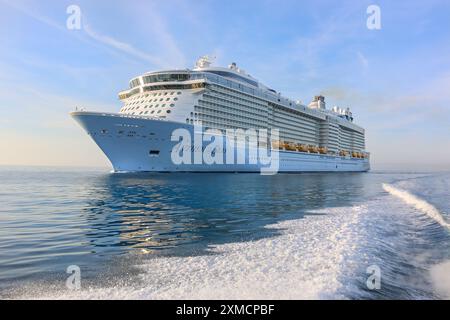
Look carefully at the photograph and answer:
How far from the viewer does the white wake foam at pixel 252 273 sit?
A: 19.4 ft

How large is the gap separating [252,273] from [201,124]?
45.1m

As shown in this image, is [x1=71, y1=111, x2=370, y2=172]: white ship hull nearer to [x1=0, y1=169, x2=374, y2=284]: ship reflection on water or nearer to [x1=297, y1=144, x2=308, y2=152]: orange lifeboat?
[x1=0, y1=169, x2=374, y2=284]: ship reflection on water

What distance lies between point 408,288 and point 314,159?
7887 centimetres

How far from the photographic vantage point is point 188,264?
7672 millimetres

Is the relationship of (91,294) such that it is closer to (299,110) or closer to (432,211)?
(432,211)

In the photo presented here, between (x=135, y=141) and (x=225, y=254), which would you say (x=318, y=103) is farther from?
(x=225, y=254)

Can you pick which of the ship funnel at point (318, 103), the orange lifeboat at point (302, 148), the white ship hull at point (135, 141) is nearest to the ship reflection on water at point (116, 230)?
the white ship hull at point (135, 141)

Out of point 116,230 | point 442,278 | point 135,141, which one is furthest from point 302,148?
point 442,278

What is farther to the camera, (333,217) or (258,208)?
(258,208)

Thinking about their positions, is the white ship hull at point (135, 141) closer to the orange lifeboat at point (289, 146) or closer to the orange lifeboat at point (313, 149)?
the orange lifeboat at point (289, 146)

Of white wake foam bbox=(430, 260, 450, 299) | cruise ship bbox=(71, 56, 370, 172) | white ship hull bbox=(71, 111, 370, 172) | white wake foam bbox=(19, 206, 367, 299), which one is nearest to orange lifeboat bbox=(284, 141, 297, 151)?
cruise ship bbox=(71, 56, 370, 172)

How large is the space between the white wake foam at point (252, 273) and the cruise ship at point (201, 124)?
3659cm
